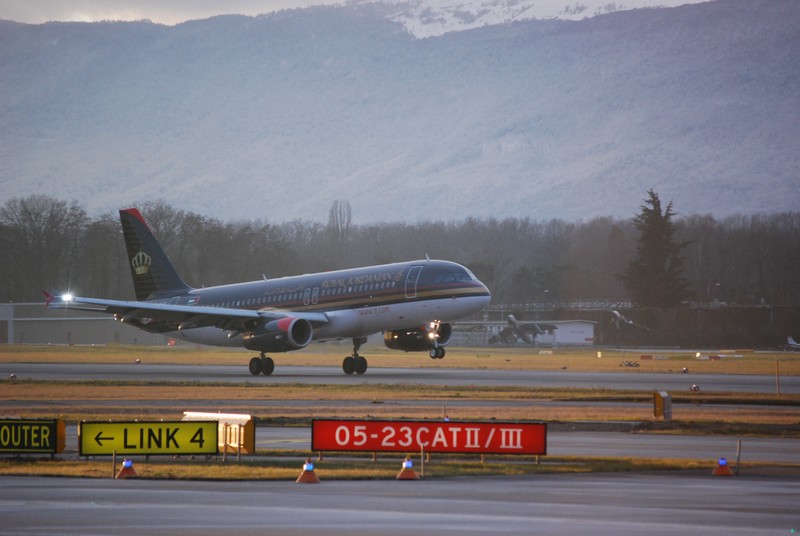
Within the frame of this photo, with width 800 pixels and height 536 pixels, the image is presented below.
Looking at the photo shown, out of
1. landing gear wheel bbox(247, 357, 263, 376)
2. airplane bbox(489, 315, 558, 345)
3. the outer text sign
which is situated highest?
airplane bbox(489, 315, 558, 345)

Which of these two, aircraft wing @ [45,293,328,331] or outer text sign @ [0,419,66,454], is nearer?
outer text sign @ [0,419,66,454]

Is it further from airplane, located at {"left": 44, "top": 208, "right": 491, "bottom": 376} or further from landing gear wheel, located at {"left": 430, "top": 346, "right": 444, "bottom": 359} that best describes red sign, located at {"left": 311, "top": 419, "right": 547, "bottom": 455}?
landing gear wheel, located at {"left": 430, "top": 346, "right": 444, "bottom": 359}

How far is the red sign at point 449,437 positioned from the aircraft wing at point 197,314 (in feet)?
104

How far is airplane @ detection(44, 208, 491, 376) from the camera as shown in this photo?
56062mm

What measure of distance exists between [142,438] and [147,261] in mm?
43893

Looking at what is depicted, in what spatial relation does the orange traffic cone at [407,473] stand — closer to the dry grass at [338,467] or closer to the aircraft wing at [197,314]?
the dry grass at [338,467]

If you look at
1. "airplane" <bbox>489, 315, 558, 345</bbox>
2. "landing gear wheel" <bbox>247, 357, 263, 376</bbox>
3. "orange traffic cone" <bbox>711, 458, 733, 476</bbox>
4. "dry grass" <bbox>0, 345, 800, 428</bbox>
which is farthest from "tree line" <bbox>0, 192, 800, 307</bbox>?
"orange traffic cone" <bbox>711, 458, 733, 476</bbox>

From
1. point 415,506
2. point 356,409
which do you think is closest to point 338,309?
point 356,409

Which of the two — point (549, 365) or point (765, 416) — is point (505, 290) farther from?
point (765, 416)

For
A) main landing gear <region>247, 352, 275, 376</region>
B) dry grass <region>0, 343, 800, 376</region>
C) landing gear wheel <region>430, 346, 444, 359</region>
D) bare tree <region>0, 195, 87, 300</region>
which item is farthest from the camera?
bare tree <region>0, 195, 87, 300</region>

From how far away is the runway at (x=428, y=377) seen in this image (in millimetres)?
51562

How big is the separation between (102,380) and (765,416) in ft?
93.2

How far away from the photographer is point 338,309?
58.4 metres

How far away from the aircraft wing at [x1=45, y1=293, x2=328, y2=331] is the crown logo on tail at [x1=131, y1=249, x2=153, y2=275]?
249 inches
